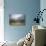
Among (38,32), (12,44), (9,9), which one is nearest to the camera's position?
(38,32)

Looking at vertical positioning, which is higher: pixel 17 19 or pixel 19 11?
pixel 19 11

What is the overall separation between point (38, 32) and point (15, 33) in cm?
279

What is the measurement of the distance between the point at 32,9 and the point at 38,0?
419 mm

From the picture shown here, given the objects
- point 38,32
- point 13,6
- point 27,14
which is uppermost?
point 13,6

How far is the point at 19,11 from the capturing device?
5.16m

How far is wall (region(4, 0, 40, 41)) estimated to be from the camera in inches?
201

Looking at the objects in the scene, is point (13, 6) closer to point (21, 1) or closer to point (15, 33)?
point (21, 1)

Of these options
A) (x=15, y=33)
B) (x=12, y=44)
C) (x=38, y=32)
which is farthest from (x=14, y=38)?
(x=38, y=32)

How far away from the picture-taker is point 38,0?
515cm

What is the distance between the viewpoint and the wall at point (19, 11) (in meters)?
5.11

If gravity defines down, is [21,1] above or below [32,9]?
above

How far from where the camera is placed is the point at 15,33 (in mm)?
5191

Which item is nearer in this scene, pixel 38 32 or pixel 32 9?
pixel 38 32

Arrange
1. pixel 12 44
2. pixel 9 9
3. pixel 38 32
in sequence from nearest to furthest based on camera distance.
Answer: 1. pixel 38 32
2. pixel 12 44
3. pixel 9 9
